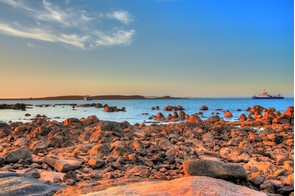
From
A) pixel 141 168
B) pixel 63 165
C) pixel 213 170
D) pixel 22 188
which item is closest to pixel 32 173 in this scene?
pixel 63 165

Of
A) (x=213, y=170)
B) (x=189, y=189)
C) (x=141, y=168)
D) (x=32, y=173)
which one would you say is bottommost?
(x=141, y=168)

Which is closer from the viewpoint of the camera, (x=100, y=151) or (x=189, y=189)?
(x=189, y=189)

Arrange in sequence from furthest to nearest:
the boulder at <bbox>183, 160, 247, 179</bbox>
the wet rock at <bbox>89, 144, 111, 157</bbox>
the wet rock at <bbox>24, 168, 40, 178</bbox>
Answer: the wet rock at <bbox>89, 144, 111, 157</bbox>, the wet rock at <bbox>24, 168, 40, 178</bbox>, the boulder at <bbox>183, 160, 247, 179</bbox>

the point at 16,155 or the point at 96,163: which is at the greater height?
the point at 16,155

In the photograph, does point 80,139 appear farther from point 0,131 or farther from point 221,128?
point 221,128

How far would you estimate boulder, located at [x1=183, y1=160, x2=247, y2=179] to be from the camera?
452 centimetres

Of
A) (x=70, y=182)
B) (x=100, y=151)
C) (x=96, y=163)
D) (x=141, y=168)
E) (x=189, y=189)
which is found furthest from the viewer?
(x=100, y=151)

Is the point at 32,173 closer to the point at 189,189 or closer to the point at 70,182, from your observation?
the point at 70,182

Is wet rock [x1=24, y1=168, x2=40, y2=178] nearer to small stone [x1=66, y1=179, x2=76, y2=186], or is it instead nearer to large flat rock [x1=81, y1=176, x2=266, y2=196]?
small stone [x1=66, y1=179, x2=76, y2=186]

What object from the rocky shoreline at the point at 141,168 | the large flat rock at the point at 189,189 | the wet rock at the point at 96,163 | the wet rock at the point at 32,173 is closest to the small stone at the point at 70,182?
the rocky shoreline at the point at 141,168

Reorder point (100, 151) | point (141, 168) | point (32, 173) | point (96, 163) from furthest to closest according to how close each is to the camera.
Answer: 1. point (100, 151)
2. point (96, 163)
3. point (141, 168)
4. point (32, 173)

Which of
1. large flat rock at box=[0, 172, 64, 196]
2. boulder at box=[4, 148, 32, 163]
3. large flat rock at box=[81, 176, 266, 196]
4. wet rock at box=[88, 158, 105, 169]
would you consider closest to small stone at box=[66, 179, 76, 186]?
large flat rock at box=[0, 172, 64, 196]

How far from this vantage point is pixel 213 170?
14.9 feet

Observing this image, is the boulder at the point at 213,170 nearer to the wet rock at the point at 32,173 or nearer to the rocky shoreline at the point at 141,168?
the rocky shoreline at the point at 141,168
